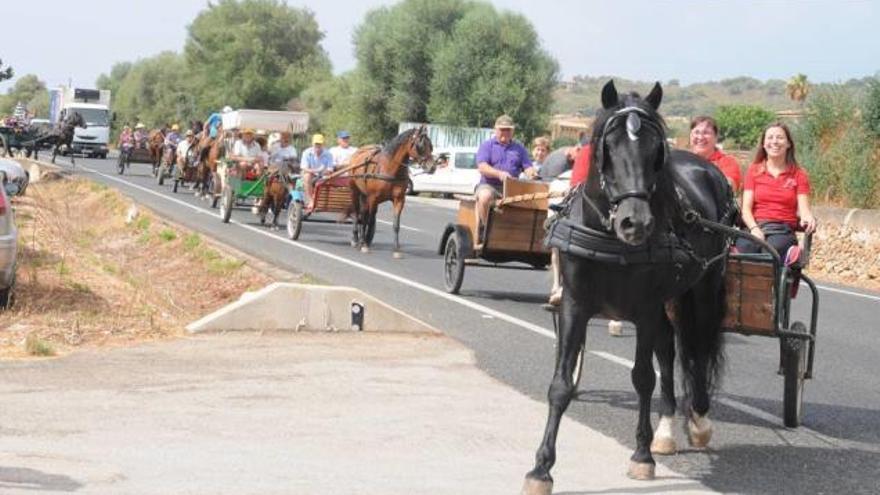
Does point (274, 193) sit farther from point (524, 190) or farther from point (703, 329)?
point (703, 329)

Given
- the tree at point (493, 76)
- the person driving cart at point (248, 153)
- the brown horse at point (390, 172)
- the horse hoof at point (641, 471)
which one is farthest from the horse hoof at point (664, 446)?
the tree at point (493, 76)

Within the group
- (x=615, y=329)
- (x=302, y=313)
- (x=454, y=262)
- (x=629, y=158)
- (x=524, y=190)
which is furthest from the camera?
(x=454, y=262)

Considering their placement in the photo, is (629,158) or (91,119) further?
(91,119)

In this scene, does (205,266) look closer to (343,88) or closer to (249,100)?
(343,88)

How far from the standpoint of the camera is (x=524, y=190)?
1582 cm

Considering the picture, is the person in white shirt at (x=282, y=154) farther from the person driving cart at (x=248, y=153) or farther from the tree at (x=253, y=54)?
the tree at (x=253, y=54)

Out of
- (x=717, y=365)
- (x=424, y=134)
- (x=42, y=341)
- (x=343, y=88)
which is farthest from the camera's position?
(x=343, y=88)

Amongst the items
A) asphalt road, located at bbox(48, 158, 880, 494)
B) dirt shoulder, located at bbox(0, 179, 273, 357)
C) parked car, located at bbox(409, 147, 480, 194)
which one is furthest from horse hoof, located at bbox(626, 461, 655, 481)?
parked car, located at bbox(409, 147, 480, 194)

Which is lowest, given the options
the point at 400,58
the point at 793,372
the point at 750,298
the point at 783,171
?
the point at 793,372

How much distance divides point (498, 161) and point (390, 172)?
736 cm

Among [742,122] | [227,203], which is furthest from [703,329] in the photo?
[742,122]

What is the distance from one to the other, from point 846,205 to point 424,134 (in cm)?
914

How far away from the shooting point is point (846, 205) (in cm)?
2798

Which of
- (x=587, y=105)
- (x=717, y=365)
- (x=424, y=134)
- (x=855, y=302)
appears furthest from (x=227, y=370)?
(x=587, y=105)
